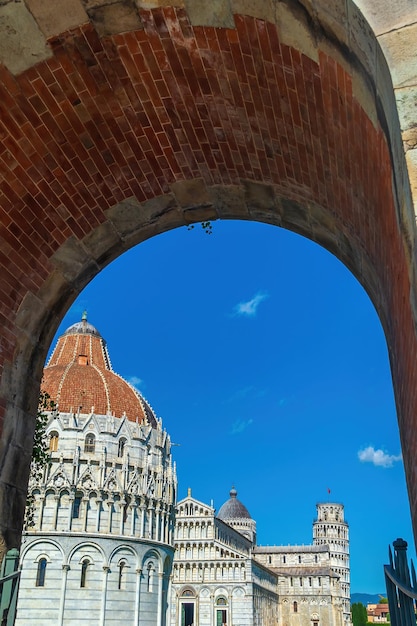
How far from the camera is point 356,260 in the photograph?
5738 mm

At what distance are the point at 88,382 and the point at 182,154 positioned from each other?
2022 inches

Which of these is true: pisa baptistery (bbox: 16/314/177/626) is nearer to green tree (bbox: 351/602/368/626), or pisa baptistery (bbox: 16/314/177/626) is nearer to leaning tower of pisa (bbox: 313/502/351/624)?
leaning tower of pisa (bbox: 313/502/351/624)

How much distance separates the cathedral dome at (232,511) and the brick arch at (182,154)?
10969cm

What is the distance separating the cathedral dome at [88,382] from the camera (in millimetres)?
53344

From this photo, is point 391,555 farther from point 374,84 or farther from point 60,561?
point 60,561

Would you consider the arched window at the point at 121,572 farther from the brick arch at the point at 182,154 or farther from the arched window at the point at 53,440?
the brick arch at the point at 182,154

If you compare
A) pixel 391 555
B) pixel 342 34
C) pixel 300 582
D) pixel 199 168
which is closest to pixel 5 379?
pixel 199 168

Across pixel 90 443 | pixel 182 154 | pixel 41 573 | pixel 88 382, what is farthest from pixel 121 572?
pixel 182 154

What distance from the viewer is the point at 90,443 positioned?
1981 inches

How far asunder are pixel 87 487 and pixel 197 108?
154 feet

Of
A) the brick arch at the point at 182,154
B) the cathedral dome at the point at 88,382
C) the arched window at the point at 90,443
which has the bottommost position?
the brick arch at the point at 182,154

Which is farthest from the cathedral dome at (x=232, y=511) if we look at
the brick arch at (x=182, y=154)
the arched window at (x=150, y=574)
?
the brick arch at (x=182, y=154)

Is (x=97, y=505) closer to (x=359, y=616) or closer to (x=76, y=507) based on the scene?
(x=76, y=507)

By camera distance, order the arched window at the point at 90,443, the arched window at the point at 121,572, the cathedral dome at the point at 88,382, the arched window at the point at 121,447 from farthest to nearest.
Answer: the cathedral dome at the point at 88,382 < the arched window at the point at 121,447 < the arched window at the point at 90,443 < the arched window at the point at 121,572
